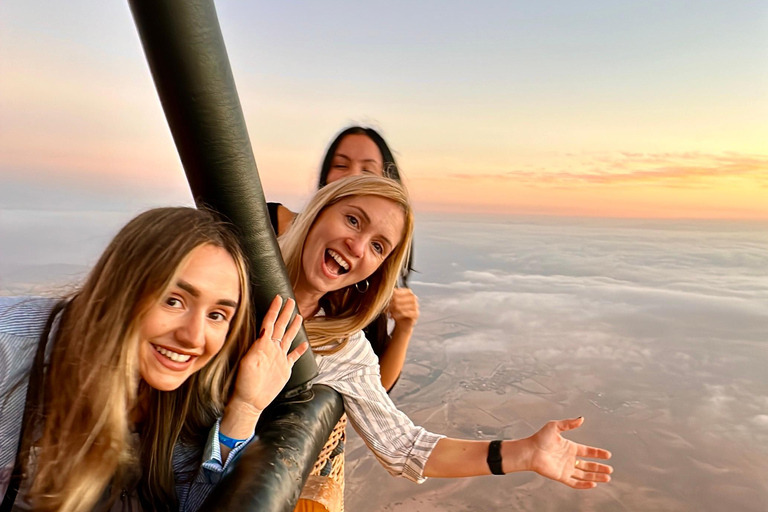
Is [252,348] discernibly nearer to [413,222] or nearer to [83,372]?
[83,372]

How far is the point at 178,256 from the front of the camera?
1.15 metres

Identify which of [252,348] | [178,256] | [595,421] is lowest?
[595,421]

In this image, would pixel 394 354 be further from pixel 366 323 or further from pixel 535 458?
pixel 535 458

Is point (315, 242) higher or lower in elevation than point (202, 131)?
lower

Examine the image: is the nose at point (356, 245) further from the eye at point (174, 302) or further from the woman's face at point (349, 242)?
the eye at point (174, 302)

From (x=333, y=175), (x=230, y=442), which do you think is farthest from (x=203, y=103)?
(x=333, y=175)

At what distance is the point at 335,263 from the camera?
5.83 feet

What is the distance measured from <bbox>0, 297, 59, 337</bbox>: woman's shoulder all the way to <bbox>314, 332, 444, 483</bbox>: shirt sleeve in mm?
645

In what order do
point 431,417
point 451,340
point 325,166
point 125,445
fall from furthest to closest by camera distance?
point 451,340, point 431,417, point 325,166, point 125,445

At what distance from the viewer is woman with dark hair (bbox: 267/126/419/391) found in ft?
7.20

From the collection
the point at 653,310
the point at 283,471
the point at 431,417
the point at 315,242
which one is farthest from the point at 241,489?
the point at 653,310

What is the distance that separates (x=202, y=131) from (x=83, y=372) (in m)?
0.53

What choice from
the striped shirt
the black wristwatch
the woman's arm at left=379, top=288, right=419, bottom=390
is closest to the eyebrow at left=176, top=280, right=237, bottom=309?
the striped shirt

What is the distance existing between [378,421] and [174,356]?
0.62m
